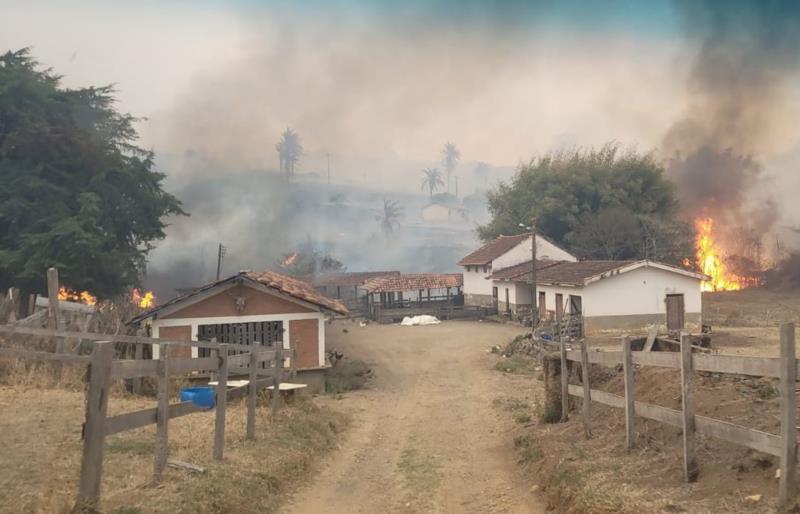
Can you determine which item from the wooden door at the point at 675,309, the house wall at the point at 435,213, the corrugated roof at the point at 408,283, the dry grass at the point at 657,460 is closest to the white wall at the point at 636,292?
the wooden door at the point at 675,309

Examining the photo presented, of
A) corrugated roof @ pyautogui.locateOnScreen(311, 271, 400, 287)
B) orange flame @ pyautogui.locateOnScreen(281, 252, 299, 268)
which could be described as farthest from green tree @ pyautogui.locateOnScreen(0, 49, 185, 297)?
orange flame @ pyautogui.locateOnScreen(281, 252, 299, 268)

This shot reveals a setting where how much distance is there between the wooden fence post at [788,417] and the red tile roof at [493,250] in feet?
152

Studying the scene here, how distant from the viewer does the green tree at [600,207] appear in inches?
2283

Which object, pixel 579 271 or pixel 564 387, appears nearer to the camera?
pixel 564 387

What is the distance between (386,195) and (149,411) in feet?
539

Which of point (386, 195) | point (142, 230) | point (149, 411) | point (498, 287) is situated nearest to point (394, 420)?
point (149, 411)

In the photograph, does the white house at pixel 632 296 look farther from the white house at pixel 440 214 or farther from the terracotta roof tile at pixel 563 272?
the white house at pixel 440 214

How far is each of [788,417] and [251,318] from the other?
61.2 ft

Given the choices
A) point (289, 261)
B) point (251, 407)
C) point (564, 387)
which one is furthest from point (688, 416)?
point (289, 261)

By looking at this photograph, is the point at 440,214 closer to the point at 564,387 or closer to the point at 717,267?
the point at 717,267

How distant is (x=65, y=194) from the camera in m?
28.7

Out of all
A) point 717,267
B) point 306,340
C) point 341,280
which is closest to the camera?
point 306,340

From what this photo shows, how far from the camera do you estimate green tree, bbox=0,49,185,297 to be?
25969 mm

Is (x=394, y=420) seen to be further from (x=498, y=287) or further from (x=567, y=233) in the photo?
(x=567, y=233)
